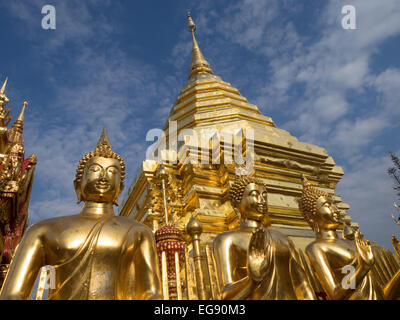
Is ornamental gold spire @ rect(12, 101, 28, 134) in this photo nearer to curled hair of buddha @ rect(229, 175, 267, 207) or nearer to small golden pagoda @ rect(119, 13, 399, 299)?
small golden pagoda @ rect(119, 13, 399, 299)

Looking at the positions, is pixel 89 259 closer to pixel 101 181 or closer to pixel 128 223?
pixel 128 223

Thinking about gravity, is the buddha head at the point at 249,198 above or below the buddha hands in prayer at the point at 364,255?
above

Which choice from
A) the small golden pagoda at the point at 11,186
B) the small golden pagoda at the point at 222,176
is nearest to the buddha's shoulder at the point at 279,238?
the small golden pagoda at the point at 222,176

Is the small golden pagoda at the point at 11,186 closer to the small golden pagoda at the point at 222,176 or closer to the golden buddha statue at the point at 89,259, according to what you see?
the small golden pagoda at the point at 222,176

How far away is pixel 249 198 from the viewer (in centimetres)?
372

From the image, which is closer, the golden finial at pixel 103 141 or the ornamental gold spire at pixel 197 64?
the golden finial at pixel 103 141

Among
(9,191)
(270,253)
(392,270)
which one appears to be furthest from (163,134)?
(270,253)

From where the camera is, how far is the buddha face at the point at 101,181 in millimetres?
3141

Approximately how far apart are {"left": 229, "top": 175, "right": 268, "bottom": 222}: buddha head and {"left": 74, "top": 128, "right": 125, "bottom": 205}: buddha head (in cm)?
123

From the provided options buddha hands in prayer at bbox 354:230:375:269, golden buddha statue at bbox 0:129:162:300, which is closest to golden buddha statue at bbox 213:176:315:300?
buddha hands in prayer at bbox 354:230:375:269

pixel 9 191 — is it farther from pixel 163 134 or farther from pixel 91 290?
pixel 91 290

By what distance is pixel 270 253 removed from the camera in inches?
122
